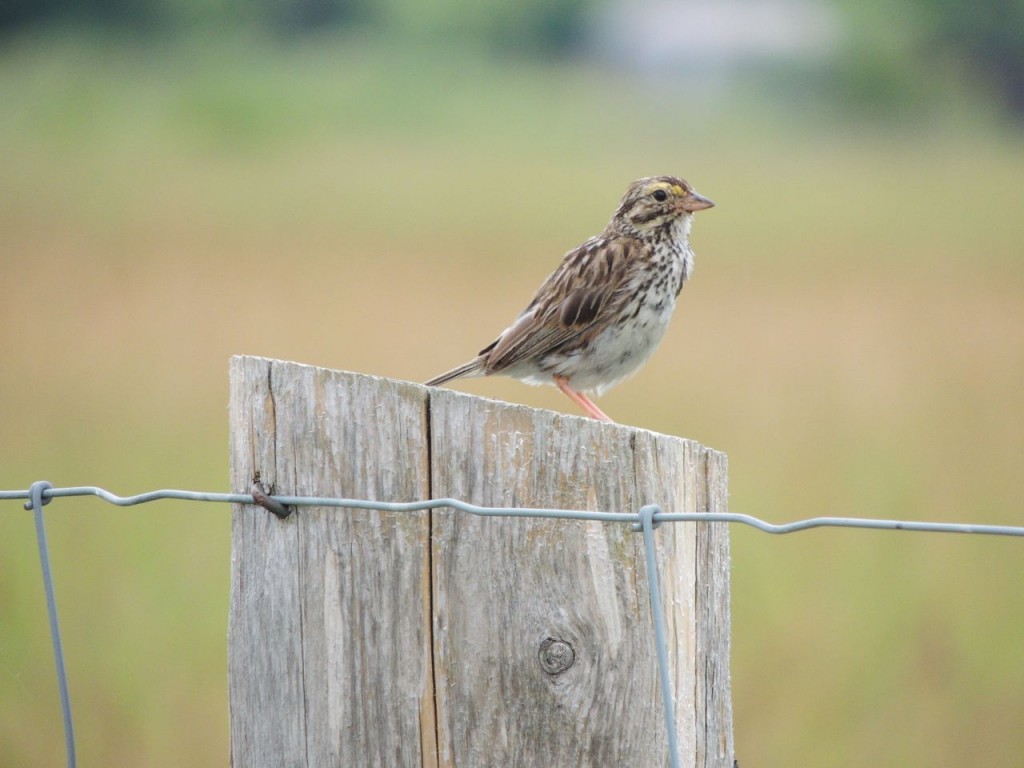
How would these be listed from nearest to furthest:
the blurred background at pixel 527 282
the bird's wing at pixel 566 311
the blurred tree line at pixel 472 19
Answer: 1. the bird's wing at pixel 566 311
2. the blurred background at pixel 527 282
3. the blurred tree line at pixel 472 19

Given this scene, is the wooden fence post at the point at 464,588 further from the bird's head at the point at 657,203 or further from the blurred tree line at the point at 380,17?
the blurred tree line at the point at 380,17

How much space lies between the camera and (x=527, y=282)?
15805mm

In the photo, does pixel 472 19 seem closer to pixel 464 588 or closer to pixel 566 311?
pixel 566 311

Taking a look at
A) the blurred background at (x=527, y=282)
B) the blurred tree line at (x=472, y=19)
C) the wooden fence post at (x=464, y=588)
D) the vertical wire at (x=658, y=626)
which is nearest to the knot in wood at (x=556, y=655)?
the wooden fence post at (x=464, y=588)

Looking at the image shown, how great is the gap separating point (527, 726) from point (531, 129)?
2187 cm

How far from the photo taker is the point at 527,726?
7.96ft

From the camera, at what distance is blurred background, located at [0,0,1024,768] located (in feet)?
26.2

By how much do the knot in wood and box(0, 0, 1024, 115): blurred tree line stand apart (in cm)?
2277

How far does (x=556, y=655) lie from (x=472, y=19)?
24.0 metres

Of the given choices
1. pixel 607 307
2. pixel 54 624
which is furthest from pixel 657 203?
pixel 54 624

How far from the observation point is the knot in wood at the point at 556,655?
240 cm

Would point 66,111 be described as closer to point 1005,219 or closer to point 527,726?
point 1005,219

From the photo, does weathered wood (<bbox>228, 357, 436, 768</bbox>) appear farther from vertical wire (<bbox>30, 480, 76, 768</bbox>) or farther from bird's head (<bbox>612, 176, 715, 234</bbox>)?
bird's head (<bbox>612, 176, 715, 234</bbox>)

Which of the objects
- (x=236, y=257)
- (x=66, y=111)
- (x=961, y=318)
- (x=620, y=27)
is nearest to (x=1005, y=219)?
(x=961, y=318)
